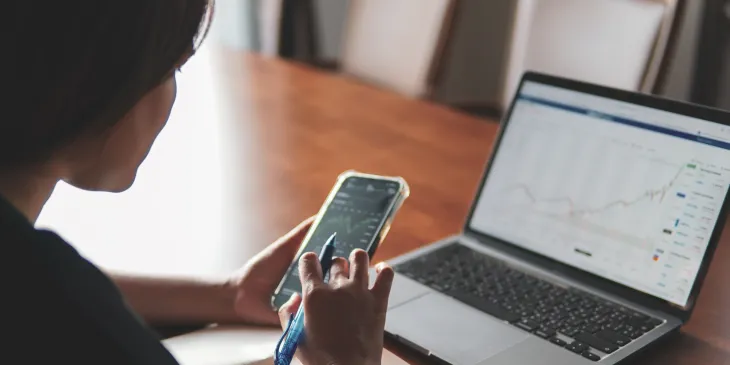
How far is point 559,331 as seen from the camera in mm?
796

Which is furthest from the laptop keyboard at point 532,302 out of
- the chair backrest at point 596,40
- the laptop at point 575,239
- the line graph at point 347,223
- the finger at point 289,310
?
the chair backrest at point 596,40

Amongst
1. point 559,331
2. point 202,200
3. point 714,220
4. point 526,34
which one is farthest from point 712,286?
point 526,34

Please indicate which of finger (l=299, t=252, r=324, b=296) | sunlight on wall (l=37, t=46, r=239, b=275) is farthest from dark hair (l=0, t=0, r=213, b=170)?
sunlight on wall (l=37, t=46, r=239, b=275)

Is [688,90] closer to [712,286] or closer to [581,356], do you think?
[712,286]

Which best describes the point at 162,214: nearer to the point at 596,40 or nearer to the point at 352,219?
the point at 352,219

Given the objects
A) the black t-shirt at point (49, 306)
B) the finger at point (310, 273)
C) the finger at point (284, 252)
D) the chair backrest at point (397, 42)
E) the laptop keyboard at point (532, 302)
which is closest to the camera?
the black t-shirt at point (49, 306)

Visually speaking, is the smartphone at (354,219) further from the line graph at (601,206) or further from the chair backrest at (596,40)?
the chair backrest at (596,40)

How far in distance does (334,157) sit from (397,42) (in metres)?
0.72

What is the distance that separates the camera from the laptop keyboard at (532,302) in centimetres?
79

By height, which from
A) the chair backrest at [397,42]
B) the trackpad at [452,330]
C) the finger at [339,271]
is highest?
the chair backrest at [397,42]

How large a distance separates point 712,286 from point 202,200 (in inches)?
28.6

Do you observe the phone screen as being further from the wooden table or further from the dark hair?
the dark hair

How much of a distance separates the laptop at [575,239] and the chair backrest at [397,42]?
91cm

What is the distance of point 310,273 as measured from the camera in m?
0.70
